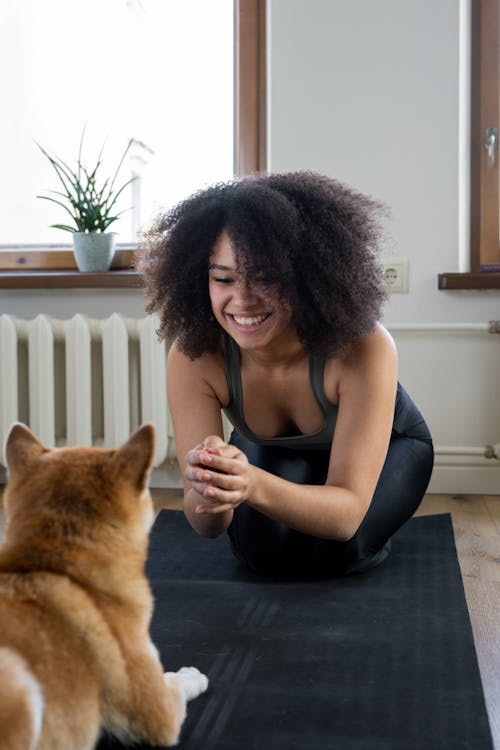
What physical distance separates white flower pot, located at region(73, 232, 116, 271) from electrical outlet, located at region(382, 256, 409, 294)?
96 centimetres

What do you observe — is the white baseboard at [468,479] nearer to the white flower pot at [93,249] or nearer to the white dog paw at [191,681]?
the white flower pot at [93,249]

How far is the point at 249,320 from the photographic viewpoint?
64.6 inches

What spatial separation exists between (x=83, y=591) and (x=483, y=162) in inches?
94.0

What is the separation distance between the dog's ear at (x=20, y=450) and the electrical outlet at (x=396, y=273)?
2.08m

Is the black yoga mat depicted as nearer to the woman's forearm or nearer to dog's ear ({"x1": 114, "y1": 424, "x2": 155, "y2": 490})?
the woman's forearm

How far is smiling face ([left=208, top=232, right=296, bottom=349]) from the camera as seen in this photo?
1.61 m

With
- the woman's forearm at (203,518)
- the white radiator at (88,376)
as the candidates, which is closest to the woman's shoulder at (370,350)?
the woman's forearm at (203,518)

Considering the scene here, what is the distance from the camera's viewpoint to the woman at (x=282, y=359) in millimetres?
1587

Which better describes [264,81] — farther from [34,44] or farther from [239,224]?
[239,224]

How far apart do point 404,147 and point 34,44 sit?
150 centimetres

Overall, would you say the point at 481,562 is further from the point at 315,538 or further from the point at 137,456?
the point at 137,456

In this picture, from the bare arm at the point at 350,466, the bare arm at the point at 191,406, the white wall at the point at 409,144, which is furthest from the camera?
the white wall at the point at 409,144

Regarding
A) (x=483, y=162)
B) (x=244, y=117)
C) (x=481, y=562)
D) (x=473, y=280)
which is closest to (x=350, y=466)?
(x=481, y=562)

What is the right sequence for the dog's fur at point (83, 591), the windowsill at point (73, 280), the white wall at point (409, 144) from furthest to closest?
the windowsill at point (73, 280), the white wall at point (409, 144), the dog's fur at point (83, 591)
